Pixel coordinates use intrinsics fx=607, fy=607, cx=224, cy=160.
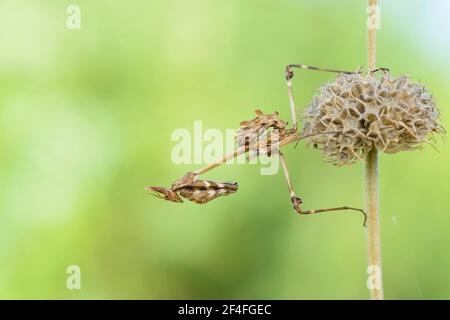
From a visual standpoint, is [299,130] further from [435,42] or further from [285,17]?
[285,17]
